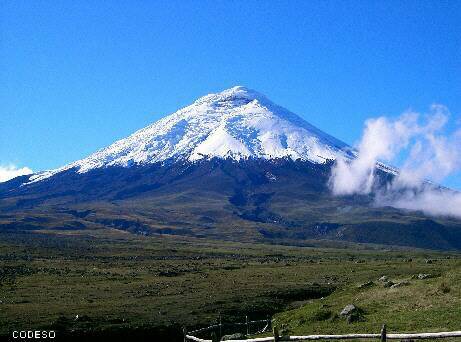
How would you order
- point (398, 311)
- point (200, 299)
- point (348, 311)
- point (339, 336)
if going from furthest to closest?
point (200, 299) < point (348, 311) < point (398, 311) < point (339, 336)

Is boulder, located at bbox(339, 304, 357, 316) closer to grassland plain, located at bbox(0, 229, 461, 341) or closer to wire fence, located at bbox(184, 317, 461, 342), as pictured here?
grassland plain, located at bbox(0, 229, 461, 341)

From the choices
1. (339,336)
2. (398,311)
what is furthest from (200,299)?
(339,336)

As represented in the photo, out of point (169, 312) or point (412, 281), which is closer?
point (412, 281)

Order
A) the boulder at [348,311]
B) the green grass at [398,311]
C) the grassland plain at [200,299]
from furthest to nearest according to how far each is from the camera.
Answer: the boulder at [348,311], the grassland plain at [200,299], the green grass at [398,311]

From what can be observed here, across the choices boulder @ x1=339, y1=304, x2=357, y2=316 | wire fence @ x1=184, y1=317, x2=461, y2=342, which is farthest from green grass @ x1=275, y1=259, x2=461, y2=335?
wire fence @ x1=184, y1=317, x2=461, y2=342

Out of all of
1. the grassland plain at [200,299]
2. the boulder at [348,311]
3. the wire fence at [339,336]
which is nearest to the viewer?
the wire fence at [339,336]

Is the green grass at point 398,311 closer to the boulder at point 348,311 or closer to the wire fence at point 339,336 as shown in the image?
the boulder at point 348,311

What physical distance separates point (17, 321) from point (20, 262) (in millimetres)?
52738

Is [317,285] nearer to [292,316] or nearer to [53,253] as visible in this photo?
[292,316]

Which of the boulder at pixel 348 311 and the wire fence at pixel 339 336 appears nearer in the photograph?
the wire fence at pixel 339 336

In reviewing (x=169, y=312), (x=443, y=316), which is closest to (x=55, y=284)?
(x=169, y=312)

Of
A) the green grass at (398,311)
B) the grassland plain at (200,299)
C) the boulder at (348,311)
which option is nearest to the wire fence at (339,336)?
the green grass at (398,311)

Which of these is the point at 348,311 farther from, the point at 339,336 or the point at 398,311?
the point at 339,336

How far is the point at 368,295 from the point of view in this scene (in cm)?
4094
